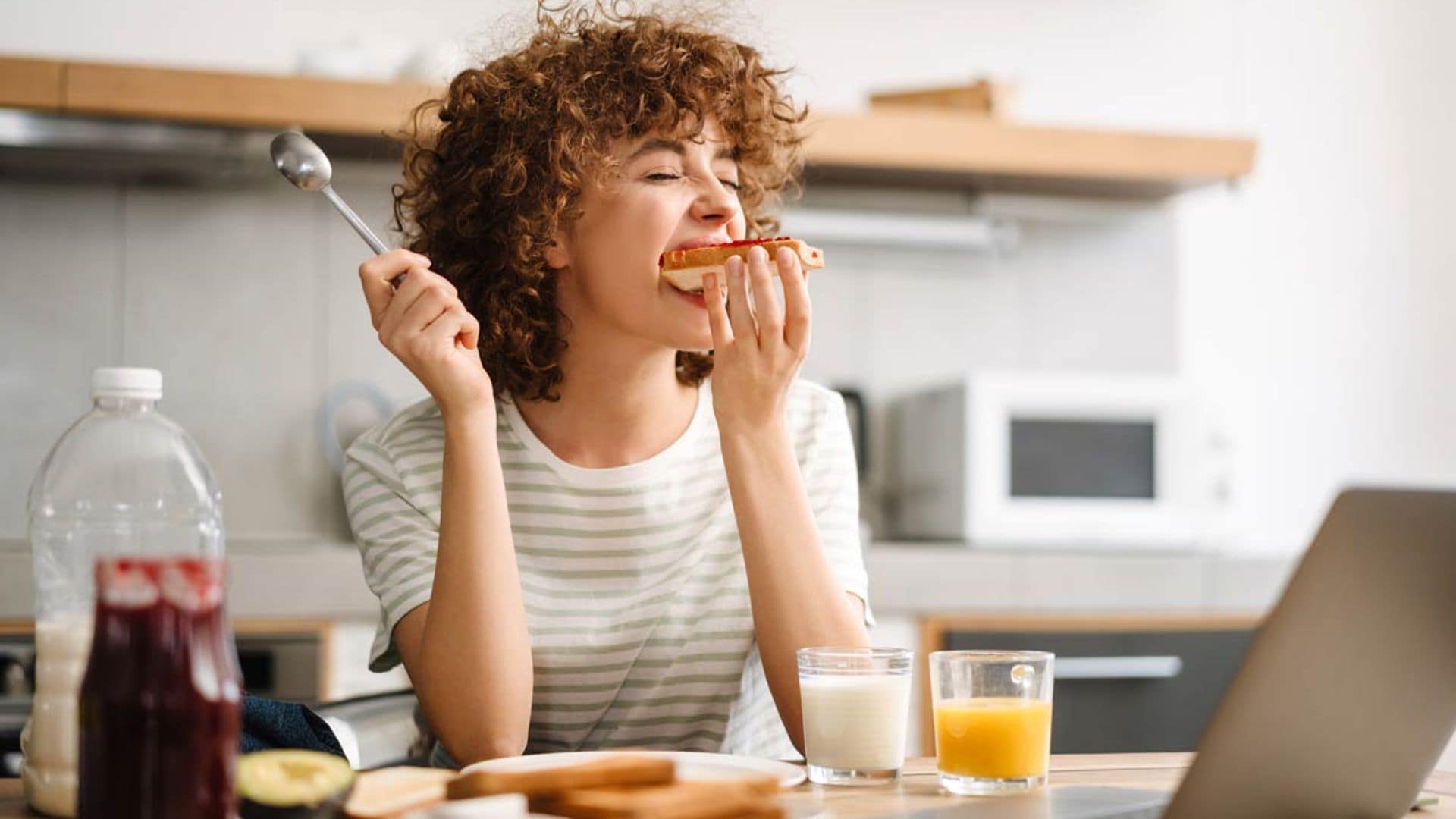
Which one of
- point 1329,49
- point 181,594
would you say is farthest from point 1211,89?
point 181,594

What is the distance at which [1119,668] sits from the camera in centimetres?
298

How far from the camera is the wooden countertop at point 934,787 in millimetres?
941

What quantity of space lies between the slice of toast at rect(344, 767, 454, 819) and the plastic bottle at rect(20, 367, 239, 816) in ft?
0.40

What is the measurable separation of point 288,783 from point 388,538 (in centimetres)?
75

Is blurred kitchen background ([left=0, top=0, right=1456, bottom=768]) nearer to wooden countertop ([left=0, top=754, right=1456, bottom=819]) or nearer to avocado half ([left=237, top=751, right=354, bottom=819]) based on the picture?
wooden countertop ([left=0, top=754, right=1456, bottom=819])

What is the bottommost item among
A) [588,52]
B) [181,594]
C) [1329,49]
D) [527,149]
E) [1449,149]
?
[181,594]

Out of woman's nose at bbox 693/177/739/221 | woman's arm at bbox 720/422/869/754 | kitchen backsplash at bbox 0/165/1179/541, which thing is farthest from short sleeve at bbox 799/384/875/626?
kitchen backsplash at bbox 0/165/1179/541

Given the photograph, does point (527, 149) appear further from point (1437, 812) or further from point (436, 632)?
point (1437, 812)

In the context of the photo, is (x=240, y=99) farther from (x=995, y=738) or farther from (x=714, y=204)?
(x=995, y=738)

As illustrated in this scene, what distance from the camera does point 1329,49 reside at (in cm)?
392

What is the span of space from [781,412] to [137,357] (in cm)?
223

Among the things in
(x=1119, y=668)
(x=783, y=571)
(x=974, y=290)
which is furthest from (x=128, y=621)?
(x=974, y=290)

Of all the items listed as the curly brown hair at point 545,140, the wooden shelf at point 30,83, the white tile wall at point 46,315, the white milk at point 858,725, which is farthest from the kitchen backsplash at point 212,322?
the white milk at point 858,725

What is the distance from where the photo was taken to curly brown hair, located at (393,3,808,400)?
1.60 meters
